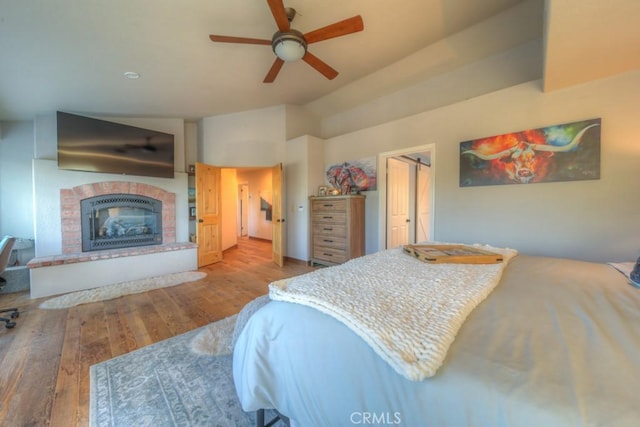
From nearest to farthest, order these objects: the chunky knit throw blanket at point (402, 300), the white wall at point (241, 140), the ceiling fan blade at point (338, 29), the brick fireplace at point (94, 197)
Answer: the chunky knit throw blanket at point (402, 300) → the ceiling fan blade at point (338, 29) → the brick fireplace at point (94, 197) → the white wall at point (241, 140)

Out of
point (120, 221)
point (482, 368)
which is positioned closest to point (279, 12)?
point (482, 368)

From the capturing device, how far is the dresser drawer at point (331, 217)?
3.82m

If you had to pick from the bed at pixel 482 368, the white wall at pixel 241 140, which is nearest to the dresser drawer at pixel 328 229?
the white wall at pixel 241 140

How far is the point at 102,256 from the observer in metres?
3.31

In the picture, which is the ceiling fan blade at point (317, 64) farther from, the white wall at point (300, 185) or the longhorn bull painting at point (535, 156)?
the longhorn bull painting at point (535, 156)

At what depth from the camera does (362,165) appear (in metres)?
4.10

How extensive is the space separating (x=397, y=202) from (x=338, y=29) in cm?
286

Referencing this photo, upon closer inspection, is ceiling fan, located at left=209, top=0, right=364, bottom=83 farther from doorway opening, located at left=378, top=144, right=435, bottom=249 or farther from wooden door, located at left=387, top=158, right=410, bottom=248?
wooden door, located at left=387, top=158, right=410, bottom=248

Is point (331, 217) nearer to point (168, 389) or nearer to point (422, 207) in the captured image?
point (422, 207)

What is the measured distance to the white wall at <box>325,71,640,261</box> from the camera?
6.88 ft

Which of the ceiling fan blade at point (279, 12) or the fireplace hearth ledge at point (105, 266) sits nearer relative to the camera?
the ceiling fan blade at point (279, 12)

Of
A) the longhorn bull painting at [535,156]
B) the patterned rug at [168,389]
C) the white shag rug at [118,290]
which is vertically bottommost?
the patterned rug at [168,389]

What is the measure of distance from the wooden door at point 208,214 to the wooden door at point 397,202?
3333 mm

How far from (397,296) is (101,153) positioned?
15.5 feet
